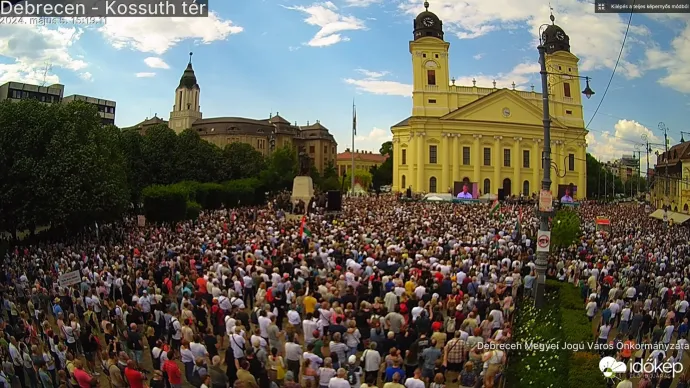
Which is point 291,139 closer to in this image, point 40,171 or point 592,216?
point 592,216

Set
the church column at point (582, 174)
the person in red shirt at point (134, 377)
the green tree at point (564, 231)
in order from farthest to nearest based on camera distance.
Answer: the church column at point (582, 174) < the green tree at point (564, 231) < the person in red shirt at point (134, 377)

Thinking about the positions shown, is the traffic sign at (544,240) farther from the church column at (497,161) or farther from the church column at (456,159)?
the church column at (497,161)

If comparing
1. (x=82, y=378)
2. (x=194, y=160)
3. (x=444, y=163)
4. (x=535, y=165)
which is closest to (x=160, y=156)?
(x=194, y=160)

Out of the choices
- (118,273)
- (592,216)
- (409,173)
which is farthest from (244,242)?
(409,173)

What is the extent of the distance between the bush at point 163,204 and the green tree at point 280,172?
2349 cm

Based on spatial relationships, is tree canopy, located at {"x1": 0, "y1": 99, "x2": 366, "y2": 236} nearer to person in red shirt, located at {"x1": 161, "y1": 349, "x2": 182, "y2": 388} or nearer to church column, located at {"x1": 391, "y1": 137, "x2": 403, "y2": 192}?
person in red shirt, located at {"x1": 161, "y1": 349, "x2": 182, "y2": 388}

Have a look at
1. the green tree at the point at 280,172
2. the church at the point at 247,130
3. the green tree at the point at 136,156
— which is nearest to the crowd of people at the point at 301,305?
the green tree at the point at 136,156

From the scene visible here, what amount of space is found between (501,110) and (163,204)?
48426 millimetres

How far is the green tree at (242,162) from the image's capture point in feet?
212

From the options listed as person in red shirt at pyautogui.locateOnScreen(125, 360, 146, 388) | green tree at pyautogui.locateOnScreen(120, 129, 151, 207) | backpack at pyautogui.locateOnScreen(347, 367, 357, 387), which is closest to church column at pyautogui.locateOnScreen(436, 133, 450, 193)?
green tree at pyautogui.locateOnScreen(120, 129, 151, 207)

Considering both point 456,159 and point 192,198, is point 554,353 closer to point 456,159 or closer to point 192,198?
point 192,198

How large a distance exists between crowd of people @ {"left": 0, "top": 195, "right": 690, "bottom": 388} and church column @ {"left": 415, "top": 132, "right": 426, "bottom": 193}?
44356 millimetres

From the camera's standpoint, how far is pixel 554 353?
11227 millimetres

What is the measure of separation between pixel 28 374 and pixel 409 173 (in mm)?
63032
